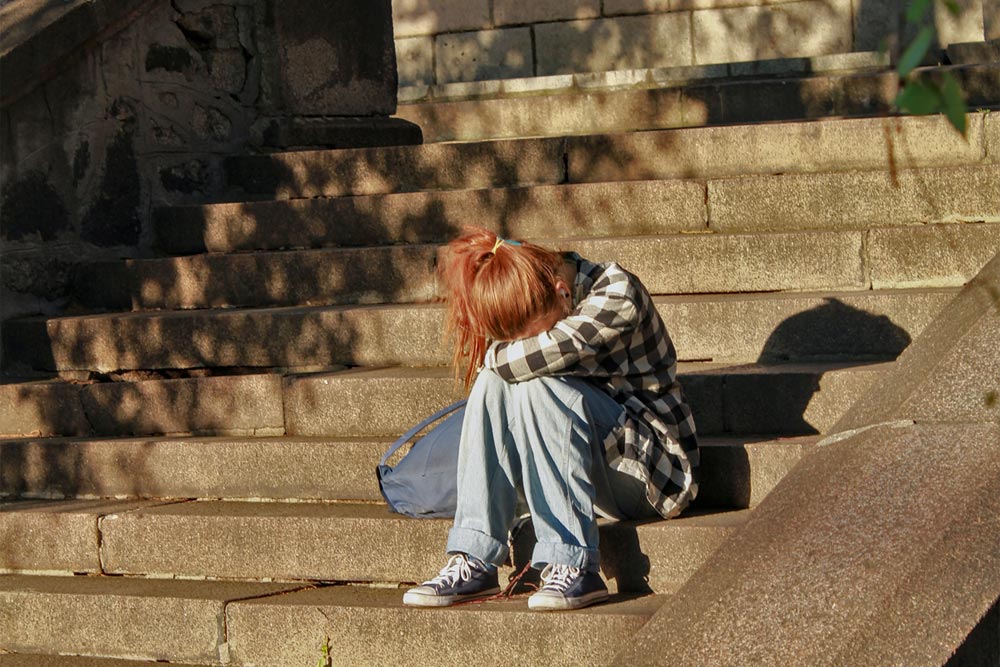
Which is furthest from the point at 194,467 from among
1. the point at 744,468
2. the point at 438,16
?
the point at 438,16

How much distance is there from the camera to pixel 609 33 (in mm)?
10562

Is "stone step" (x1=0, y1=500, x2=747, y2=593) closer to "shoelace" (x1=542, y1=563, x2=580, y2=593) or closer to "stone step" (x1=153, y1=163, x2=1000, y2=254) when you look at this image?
"shoelace" (x1=542, y1=563, x2=580, y2=593)

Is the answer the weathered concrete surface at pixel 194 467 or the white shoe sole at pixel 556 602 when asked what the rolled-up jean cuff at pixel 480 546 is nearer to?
the white shoe sole at pixel 556 602

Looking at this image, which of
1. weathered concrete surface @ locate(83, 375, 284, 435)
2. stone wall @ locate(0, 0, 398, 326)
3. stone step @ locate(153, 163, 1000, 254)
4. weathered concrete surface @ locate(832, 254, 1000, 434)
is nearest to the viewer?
weathered concrete surface @ locate(832, 254, 1000, 434)

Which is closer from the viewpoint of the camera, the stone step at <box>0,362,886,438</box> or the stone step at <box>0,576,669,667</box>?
the stone step at <box>0,576,669,667</box>

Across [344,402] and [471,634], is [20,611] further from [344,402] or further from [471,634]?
[471,634]

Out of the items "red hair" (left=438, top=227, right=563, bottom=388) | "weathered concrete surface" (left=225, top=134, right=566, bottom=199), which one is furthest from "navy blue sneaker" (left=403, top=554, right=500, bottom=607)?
"weathered concrete surface" (left=225, top=134, right=566, bottom=199)

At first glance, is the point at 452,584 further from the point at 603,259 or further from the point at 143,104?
the point at 143,104

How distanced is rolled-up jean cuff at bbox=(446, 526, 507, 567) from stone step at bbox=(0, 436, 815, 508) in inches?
27.8

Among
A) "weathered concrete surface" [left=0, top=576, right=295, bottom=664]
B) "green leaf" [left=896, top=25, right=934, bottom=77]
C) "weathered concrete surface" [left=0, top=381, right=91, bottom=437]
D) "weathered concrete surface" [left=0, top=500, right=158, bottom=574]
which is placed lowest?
"weathered concrete surface" [left=0, top=576, right=295, bottom=664]

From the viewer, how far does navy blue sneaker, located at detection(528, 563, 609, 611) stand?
11.8 ft

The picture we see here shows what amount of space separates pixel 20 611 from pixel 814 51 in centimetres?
732

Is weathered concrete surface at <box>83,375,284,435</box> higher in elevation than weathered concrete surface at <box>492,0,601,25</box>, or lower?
lower

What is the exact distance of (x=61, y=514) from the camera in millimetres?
4625
